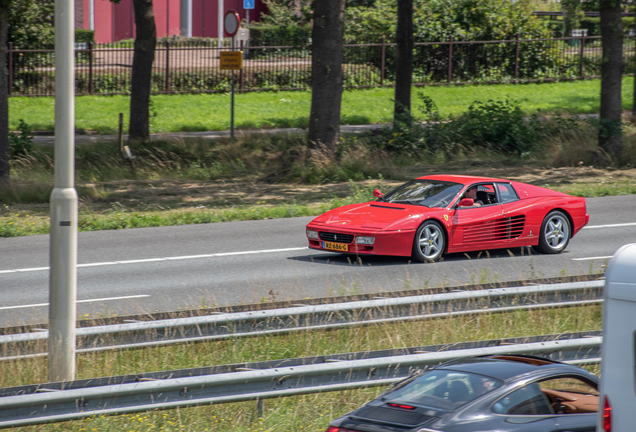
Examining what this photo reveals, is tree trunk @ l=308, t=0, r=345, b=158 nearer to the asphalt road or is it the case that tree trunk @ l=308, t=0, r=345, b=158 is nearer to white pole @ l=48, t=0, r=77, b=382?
the asphalt road

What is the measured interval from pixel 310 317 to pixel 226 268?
15.2ft

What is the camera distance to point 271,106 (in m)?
32.9

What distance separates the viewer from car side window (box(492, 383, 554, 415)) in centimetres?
473

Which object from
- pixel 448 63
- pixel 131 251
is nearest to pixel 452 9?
pixel 448 63

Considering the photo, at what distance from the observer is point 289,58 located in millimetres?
37469

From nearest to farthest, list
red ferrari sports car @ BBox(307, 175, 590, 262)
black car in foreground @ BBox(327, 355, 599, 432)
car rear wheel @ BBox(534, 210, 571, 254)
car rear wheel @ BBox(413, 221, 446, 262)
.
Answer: black car in foreground @ BBox(327, 355, 599, 432) → red ferrari sports car @ BBox(307, 175, 590, 262) → car rear wheel @ BBox(413, 221, 446, 262) → car rear wheel @ BBox(534, 210, 571, 254)

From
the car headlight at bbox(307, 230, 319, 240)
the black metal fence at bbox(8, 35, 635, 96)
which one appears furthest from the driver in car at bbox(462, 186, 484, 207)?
the black metal fence at bbox(8, 35, 635, 96)

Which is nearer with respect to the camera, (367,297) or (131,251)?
→ (367,297)

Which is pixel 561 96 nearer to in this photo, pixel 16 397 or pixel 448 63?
pixel 448 63

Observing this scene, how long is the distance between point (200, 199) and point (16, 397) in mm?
13444

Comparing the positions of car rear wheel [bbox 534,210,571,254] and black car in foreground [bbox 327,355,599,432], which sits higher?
black car in foreground [bbox 327,355,599,432]

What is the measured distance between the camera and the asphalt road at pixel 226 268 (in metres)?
9.99

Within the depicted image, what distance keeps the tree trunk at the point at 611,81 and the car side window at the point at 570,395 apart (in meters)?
17.9

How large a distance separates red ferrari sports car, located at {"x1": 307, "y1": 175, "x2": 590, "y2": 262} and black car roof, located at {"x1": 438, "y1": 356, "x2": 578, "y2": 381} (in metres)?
6.08
